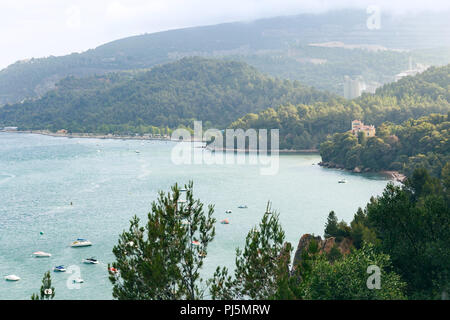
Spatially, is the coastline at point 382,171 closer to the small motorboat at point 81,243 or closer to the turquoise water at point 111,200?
the turquoise water at point 111,200

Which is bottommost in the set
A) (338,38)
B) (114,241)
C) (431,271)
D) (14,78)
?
(114,241)

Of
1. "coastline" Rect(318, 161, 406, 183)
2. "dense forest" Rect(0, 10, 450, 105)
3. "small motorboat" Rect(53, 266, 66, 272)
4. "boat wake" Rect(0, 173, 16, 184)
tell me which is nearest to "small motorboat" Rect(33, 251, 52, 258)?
"small motorboat" Rect(53, 266, 66, 272)

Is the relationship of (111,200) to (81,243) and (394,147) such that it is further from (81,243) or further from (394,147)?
(394,147)

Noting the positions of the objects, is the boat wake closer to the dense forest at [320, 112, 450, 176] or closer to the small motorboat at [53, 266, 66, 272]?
the small motorboat at [53, 266, 66, 272]

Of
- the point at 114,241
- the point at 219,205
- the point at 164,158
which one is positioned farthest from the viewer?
the point at 164,158

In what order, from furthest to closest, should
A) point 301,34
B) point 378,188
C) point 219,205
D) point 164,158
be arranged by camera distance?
point 301,34 < point 164,158 < point 378,188 < point 219,205

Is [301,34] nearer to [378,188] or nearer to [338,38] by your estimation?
[338,38]

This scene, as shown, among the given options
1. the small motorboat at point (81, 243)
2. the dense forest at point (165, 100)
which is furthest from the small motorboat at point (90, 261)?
the dense forest at point (165, 100)

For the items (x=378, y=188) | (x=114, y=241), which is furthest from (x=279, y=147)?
(x=114, y=241)
